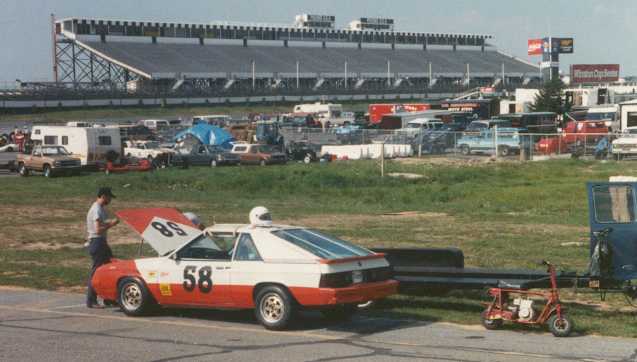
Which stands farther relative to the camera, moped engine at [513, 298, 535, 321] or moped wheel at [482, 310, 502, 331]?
moped wheel at [482, 310, 502, 331]

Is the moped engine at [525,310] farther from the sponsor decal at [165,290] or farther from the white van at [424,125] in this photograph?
the white van at [424,125]

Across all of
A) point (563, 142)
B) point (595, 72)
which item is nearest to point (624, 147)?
point (563, 142)

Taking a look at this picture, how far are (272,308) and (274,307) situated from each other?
3 cm

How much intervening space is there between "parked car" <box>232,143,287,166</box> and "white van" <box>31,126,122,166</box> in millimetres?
6741

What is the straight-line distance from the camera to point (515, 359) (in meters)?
10.8

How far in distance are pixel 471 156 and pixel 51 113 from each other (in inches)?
2434

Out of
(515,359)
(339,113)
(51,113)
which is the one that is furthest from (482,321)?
(51,113)

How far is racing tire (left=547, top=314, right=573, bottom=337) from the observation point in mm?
12055

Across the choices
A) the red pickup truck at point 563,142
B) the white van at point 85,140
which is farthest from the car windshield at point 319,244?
the red pickup truck at point 563,142

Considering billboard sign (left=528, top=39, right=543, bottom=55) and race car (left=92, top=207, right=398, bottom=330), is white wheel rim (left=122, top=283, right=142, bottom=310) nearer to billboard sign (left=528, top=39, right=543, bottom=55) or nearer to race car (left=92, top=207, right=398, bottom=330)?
race car (left=92, top=207, right=398, bottom=330)

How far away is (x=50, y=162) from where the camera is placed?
47719mm

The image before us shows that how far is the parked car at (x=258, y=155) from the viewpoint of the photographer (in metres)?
53.7

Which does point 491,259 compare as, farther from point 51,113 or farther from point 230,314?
point 51,113

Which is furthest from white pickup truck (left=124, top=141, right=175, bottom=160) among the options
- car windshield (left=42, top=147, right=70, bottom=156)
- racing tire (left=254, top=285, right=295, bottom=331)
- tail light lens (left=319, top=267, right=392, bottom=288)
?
tail light lens (left=319, top=267, right=392, bottom=288)
